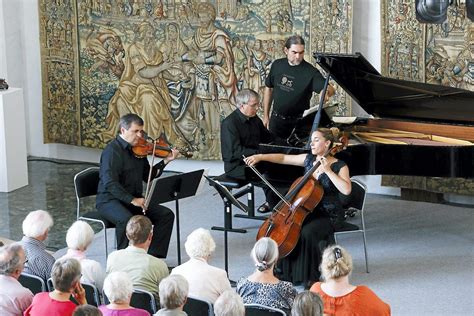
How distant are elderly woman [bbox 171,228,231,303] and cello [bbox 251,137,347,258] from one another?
4.30 feet

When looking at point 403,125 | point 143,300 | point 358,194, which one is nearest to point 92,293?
point 143,300

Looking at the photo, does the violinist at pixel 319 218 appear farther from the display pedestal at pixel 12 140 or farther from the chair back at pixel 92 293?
the display pedestal at pixel 12 140

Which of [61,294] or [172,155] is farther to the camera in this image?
[172,155]

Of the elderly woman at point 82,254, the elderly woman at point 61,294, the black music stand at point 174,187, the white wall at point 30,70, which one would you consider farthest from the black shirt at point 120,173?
the white wall at point 30,70

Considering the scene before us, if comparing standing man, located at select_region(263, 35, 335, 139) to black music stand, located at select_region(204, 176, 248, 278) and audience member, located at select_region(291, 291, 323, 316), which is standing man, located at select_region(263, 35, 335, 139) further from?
audience member, located at select_region(291, 291, 323, 316)

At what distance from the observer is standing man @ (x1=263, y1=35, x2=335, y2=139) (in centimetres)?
991

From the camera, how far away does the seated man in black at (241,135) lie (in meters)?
8.88

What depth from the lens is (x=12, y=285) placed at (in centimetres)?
604

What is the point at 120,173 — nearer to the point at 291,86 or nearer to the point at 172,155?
the point at 172,155

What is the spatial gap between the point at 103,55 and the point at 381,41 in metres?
3.45

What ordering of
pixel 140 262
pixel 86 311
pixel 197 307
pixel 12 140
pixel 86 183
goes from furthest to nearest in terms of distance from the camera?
pixel 12 140 < pixel 86 183 < pixel 140 262 < pixel 197 307 < pixel 86 311

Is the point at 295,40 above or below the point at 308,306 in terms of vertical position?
above

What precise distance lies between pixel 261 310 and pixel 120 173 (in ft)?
9.40

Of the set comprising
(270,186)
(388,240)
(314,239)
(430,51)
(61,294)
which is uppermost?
(430,51)
